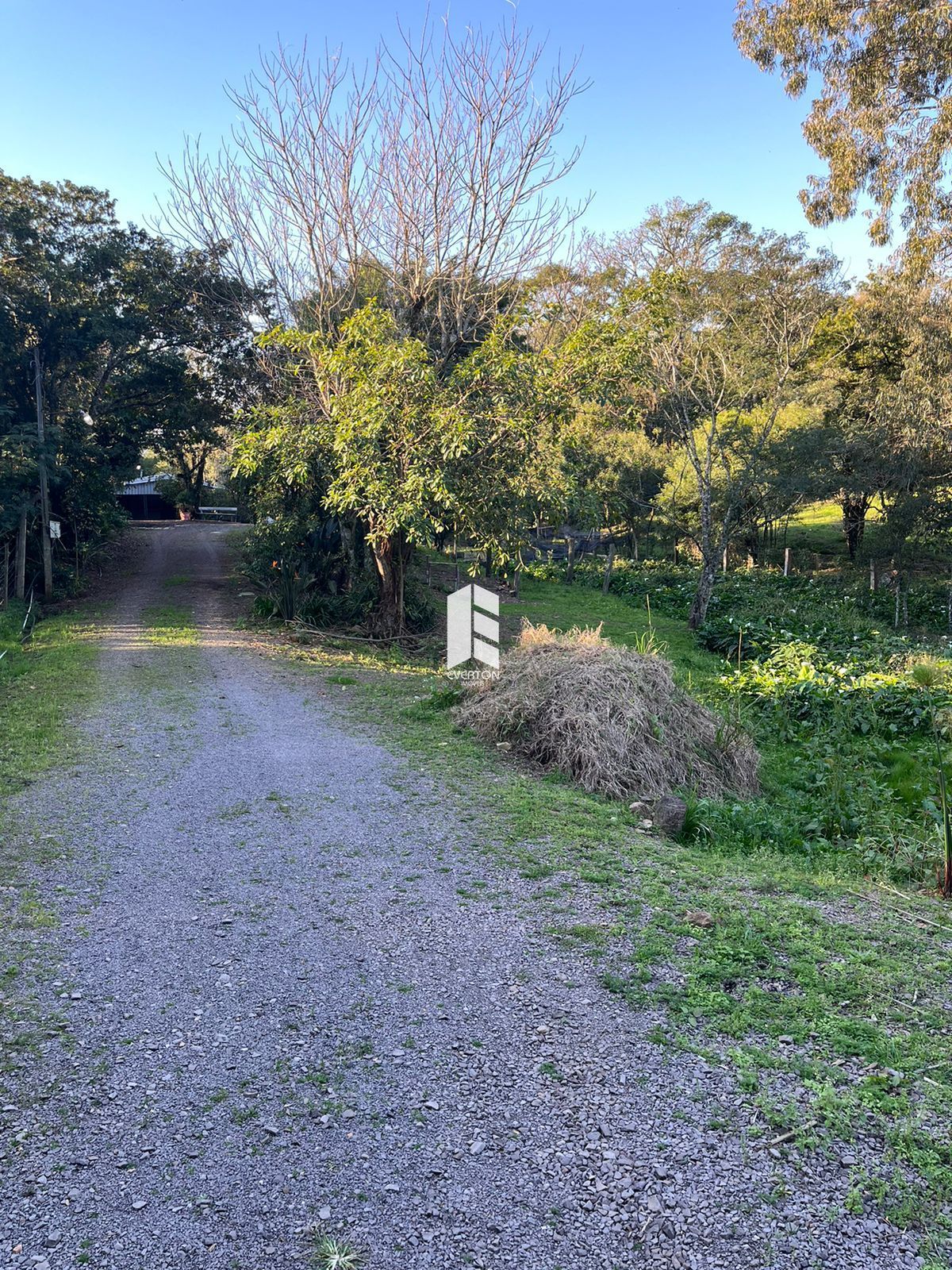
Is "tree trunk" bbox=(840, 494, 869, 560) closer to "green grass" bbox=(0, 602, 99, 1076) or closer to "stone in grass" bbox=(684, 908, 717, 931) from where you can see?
"green grass" bbox=(0, 602, 99, 1076)

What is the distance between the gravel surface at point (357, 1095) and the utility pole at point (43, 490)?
11353mm

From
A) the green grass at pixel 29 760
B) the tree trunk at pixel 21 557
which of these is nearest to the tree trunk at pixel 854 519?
the green grass at pixel 29 760

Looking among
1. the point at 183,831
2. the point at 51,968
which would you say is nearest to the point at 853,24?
the point at 183,831

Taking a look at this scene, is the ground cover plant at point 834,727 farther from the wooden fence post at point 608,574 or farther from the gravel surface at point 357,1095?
the wooden fence post at point 608,574

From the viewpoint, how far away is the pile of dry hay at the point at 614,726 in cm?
577

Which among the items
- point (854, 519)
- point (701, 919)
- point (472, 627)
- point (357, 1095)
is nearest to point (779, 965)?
point (701, 919)

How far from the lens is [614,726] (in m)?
5.92

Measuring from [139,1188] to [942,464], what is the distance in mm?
19609

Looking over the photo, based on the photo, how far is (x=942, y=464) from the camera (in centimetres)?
1731

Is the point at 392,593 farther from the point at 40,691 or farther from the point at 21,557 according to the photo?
the point at 21,557

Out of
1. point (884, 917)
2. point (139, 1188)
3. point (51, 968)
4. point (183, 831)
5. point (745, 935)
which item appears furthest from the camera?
point (183, 831)

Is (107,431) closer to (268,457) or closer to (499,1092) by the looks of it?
(268,457)

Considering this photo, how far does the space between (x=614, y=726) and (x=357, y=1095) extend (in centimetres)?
388

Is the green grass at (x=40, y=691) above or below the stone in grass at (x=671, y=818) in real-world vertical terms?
above
